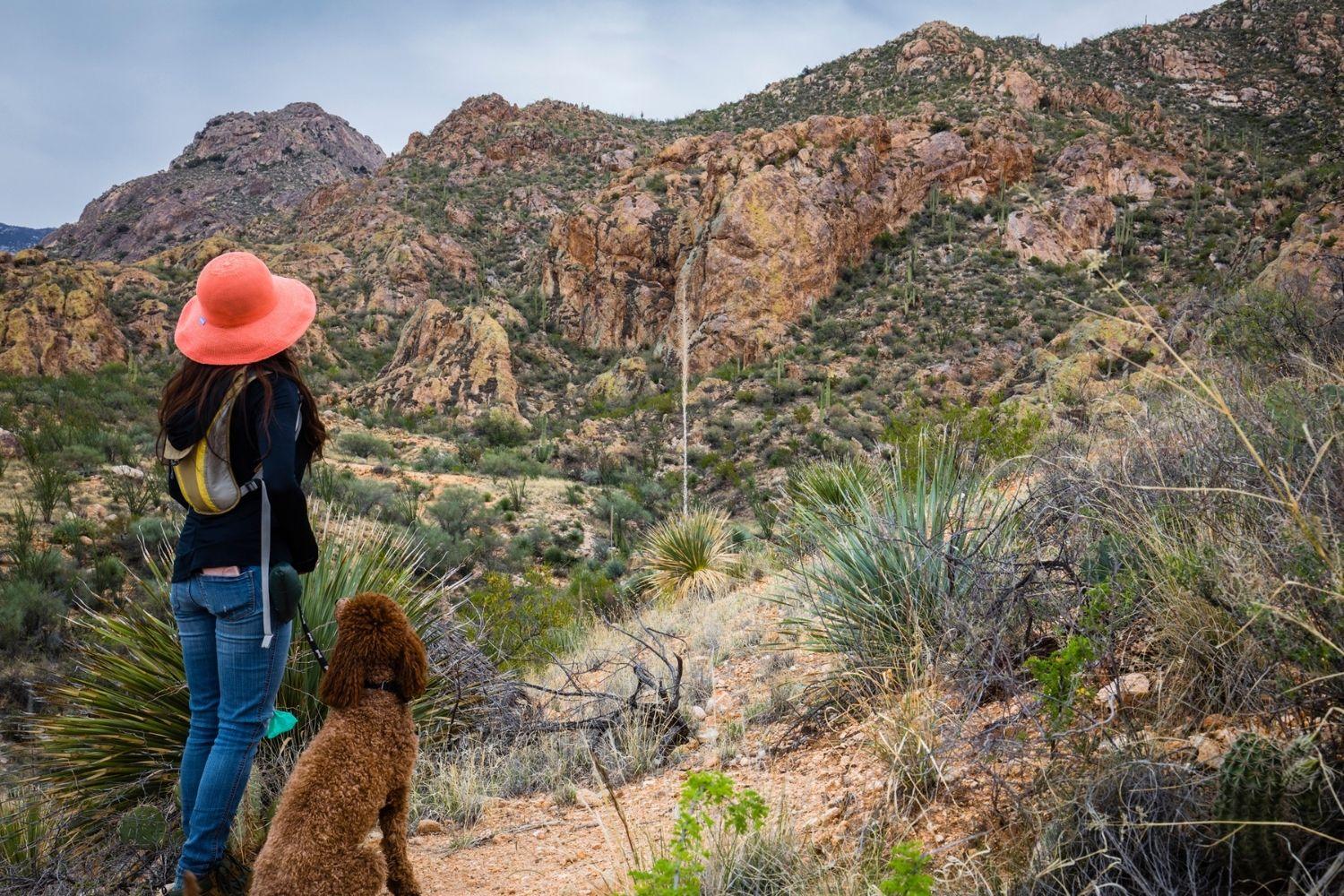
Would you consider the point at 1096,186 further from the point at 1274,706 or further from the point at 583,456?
the point at 1274,706

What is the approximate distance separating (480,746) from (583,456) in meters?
19.9

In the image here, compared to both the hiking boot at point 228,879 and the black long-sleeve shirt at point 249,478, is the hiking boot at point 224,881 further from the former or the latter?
the black long-sleeve shirt at point 249,478

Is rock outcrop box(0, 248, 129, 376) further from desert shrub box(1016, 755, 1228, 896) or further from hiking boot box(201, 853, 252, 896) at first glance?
desert shrub box(1016, 755, 1228, 896)

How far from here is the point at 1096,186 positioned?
31625 mm

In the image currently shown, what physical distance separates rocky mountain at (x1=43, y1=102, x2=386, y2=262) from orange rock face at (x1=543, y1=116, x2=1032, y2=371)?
33206 mm

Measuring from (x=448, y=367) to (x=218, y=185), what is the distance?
49203 mm

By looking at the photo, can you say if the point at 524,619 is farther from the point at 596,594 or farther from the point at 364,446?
the point at 364,446

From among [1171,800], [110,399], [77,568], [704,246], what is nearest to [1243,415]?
[1171,800]

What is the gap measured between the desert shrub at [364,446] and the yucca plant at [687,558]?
45.5ft

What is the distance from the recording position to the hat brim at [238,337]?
7.97 feet

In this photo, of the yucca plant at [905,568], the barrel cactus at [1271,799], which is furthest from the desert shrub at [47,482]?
the barrel cactus at [1271,799]

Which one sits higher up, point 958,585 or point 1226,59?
point 1226,59

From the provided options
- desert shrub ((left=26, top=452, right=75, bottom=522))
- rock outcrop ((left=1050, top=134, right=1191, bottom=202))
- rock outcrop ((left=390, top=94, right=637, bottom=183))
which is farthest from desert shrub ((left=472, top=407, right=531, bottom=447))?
rock outcrop ((left=390, top=94, right=637, bottom=183))

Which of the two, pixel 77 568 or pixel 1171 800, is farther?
pixel 77 568
